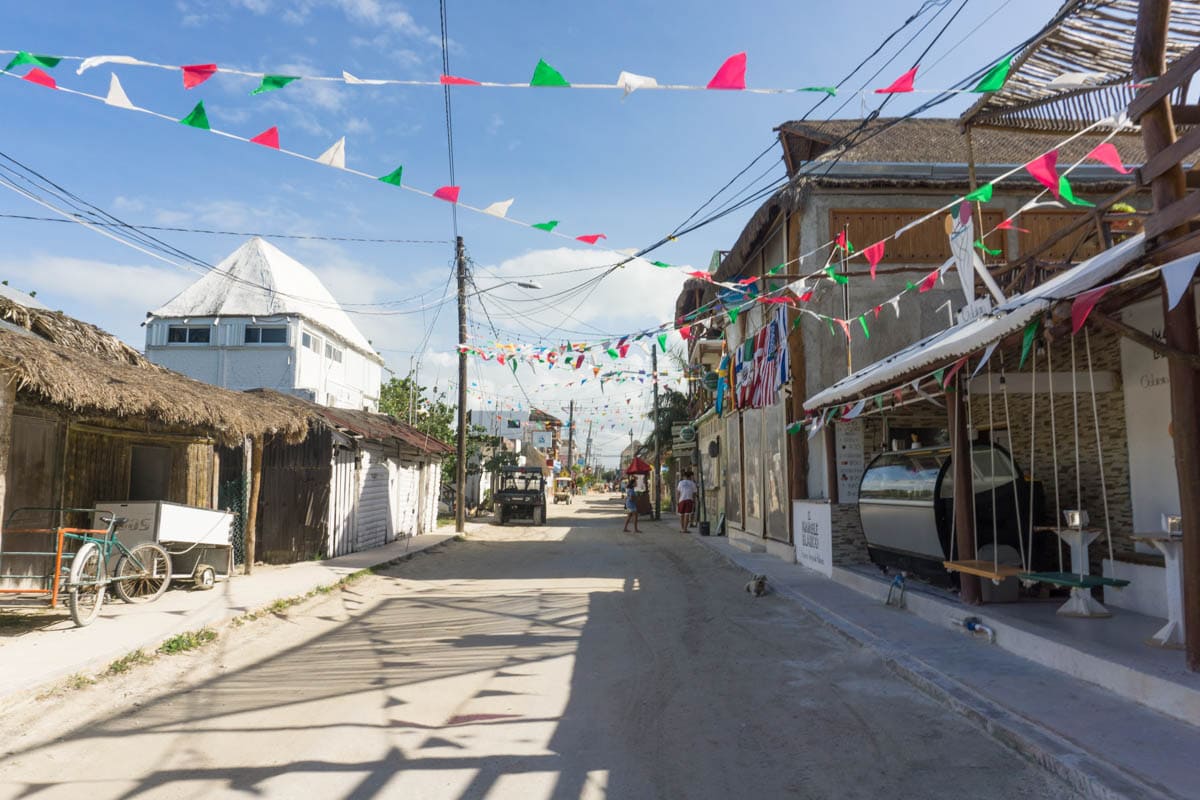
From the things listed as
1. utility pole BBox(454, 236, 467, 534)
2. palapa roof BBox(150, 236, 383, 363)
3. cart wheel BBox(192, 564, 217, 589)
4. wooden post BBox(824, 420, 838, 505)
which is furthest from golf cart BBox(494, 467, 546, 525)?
cart wheel BBox(192, 564, 217, 589)

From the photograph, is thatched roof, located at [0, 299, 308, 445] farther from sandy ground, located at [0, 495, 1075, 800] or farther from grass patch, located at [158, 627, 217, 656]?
sandy ground, located at [0, 495, 1075, 800]

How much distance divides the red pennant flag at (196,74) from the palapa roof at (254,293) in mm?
21259

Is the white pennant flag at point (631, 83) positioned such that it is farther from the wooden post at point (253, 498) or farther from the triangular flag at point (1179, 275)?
the wooden post at point (253, 498)

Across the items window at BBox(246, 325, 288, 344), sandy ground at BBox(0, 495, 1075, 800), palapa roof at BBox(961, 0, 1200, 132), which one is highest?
window at BBox(246, 325, 288, 344)

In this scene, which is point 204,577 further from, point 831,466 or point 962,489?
point 962,489

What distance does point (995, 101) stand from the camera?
8.08m

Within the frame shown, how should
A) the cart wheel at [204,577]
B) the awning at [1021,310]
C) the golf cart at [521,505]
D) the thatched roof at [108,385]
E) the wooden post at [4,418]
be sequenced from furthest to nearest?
the golf cart at [521,505]
the cart wheel at [204,577]
the thatched roof at [108,385]
the wooden post at [4,418]
the awning at [1021,310]

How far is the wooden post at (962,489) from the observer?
802 centimetres

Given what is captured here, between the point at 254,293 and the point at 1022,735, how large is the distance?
2698cm

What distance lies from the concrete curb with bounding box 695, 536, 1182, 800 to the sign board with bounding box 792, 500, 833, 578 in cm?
480

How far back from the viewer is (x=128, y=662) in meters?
6.79

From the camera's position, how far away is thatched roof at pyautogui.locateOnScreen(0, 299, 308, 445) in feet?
25.5

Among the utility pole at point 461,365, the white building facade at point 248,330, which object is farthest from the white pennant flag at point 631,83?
the white building facade at point 248,330

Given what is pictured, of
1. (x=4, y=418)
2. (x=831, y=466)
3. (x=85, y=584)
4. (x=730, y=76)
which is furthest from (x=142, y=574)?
(x=831, y=466)
